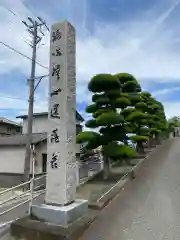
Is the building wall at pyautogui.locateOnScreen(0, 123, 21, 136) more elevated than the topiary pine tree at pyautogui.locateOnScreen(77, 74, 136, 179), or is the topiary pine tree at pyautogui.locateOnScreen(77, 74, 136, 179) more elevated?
the building wall at pyautogui.locateOnScreen(0, 123, 21, 136)

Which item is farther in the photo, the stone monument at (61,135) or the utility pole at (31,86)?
the utility pole at (31,86)

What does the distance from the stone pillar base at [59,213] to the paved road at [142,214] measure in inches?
17.9

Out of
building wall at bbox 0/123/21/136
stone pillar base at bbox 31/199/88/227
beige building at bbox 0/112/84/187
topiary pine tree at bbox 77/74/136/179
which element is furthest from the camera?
building wall at bbox 0/123/21/136

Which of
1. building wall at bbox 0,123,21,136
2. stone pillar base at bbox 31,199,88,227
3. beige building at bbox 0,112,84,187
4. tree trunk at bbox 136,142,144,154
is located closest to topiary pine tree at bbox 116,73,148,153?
tree trunk at bbox 136,142,144,154

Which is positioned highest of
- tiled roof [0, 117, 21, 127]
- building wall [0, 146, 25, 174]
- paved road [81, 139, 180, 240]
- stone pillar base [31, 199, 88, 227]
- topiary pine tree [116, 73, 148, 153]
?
tiled roof [0, 117, 21, 127]

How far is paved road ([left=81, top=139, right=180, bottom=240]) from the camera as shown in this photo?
→ 4746 millimetres

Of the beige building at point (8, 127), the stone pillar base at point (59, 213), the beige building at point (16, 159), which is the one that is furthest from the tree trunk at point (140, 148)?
the beige building at point (8, 127)

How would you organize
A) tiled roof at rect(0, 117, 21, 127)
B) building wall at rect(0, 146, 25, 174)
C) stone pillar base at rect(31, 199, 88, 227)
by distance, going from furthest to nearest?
tiled roof at rect(0, 117, 21, 127), building wall at rect(0, 146, 25, 174), stone pillar base at rect(31, 199, 88, 227)

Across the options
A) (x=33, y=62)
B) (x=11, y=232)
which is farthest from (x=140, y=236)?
(x=33, y=62)

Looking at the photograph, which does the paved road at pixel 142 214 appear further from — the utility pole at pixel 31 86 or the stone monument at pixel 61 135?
the utility pole at pixel 31 86

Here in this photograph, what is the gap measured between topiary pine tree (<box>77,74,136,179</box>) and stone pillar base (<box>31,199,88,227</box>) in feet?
15.5

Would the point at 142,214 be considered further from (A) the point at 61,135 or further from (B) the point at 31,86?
(B) the point at 31,86

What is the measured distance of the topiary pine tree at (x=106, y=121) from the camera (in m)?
9.55

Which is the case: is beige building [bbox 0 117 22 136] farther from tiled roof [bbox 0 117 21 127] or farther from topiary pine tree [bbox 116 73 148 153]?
topiary pine tree [bbox 116 73 148 153]
